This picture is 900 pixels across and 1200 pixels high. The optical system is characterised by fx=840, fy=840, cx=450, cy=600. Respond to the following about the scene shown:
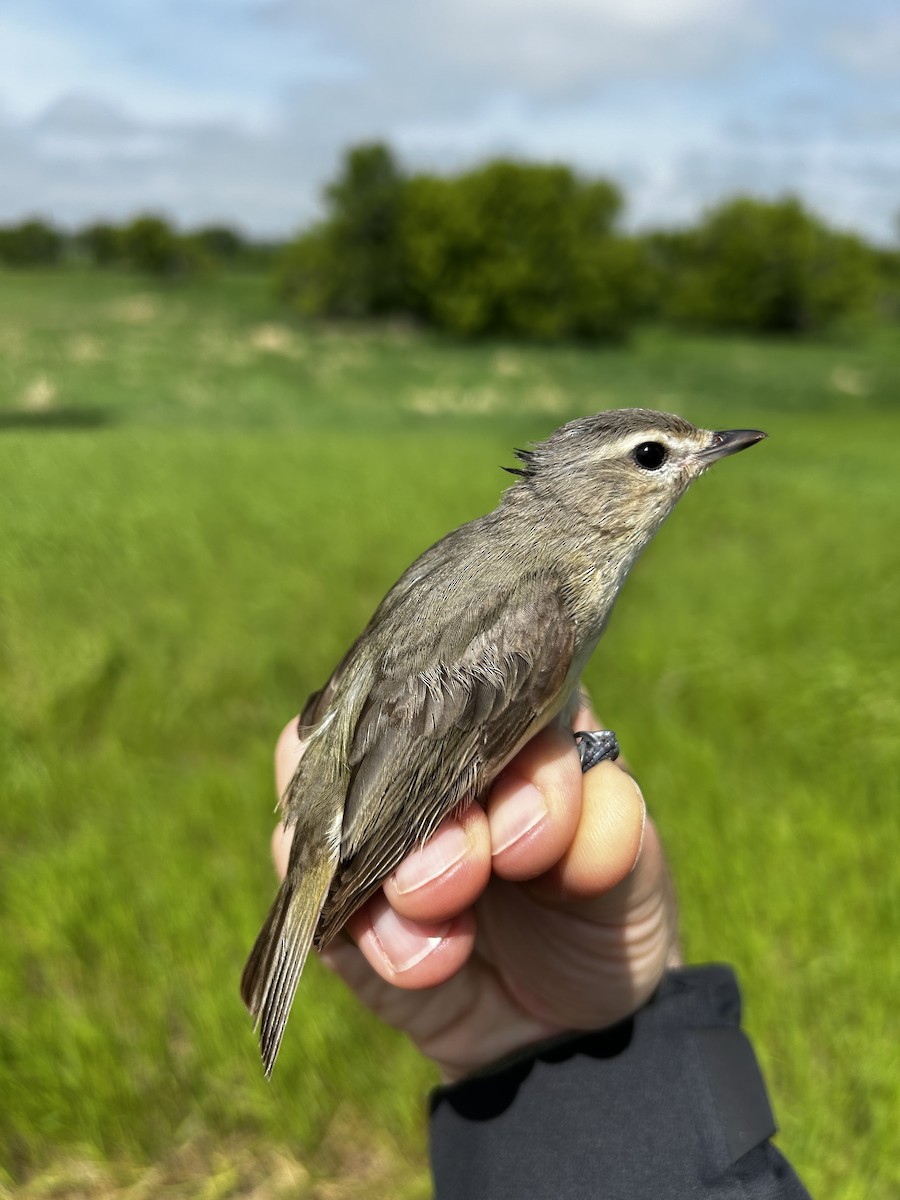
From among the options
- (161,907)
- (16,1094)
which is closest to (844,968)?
(161,907)

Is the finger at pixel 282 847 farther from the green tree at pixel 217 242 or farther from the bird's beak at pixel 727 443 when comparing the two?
the green tree at pixel 217 242

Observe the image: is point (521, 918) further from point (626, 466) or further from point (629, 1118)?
point (626, 466)

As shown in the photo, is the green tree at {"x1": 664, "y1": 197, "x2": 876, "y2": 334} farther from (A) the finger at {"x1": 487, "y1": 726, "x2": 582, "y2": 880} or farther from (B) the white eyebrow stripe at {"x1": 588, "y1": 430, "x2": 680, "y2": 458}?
(A) the finger at {"x1": 487, "y1": 726, "x2": 582, "y2": 880}

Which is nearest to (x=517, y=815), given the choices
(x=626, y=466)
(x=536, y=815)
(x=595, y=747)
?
(x=536, y=815)

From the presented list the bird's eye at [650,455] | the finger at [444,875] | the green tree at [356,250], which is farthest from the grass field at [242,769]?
the green tree at [356,250]

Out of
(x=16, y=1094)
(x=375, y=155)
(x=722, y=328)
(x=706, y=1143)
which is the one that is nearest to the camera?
(x=706, y=1143)

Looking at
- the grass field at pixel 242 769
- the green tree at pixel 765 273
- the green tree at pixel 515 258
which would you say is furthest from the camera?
the green tree at pixel 765 273

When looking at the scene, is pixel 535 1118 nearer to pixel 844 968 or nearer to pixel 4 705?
pixel 844 968

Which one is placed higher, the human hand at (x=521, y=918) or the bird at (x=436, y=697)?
the bird at (x=436, y=697)
